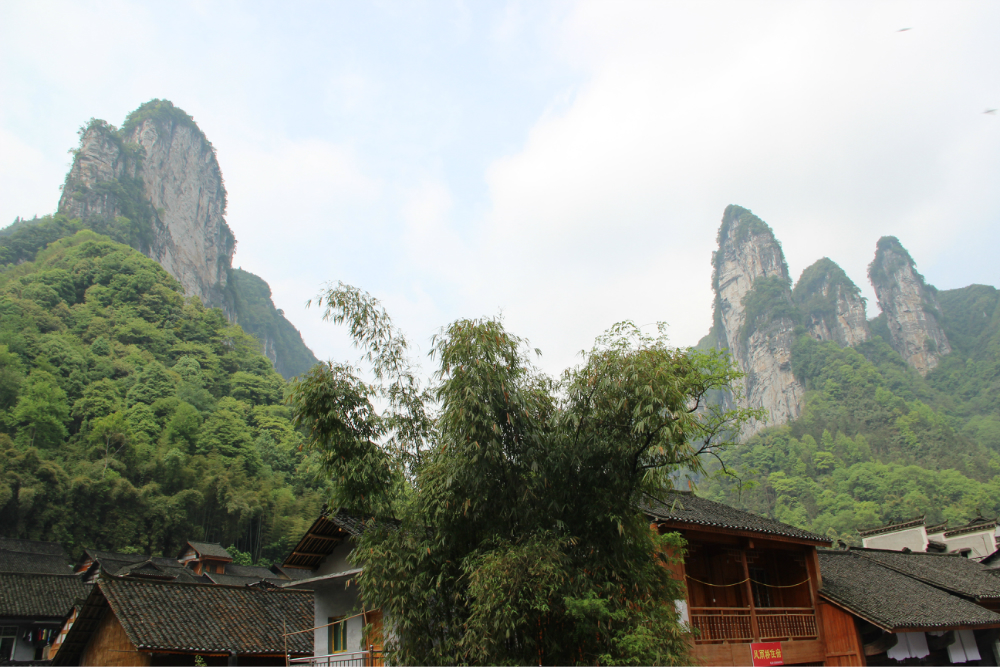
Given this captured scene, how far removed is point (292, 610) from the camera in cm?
1809

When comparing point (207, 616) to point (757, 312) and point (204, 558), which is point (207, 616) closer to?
point (204, 558)

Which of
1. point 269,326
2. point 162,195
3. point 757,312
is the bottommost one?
point 757,312

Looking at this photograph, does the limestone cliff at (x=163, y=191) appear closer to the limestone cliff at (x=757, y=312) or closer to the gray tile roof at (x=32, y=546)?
the gray tile roof at (x=32, y=546)

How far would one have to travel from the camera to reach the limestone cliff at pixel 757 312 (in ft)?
423

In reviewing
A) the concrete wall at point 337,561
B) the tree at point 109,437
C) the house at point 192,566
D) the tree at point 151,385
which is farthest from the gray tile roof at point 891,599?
the tree at point 151,385

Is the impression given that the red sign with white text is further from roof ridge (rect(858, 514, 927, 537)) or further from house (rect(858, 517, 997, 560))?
roof ridge (rect(858, 514, 927, 537))

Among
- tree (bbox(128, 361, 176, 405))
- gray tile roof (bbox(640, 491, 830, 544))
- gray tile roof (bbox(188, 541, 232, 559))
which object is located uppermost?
tree (bbox(128, 361, 176, 405))

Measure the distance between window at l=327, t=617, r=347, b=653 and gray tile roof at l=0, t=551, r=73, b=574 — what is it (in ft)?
86.8

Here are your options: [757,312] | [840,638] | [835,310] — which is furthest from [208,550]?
[835,310]

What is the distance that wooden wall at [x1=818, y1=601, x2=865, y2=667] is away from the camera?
A: 42.4 feet

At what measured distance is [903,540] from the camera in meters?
24.7

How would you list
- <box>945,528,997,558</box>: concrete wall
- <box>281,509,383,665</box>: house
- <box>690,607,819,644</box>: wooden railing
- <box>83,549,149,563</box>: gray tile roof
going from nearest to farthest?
<box>690,607,819,644</box>: wooden railing < <box>281,509,383,665</box>: house < <box>945,528,997,558</box>: concrete wall < <box>83,549,149,563</box>: gray tile roof

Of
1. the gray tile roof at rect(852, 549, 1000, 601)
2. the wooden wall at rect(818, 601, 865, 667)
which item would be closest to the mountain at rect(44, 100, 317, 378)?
the gray tile roof at rect(852, 549, 1000, 601)

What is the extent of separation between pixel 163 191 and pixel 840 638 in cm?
12560
